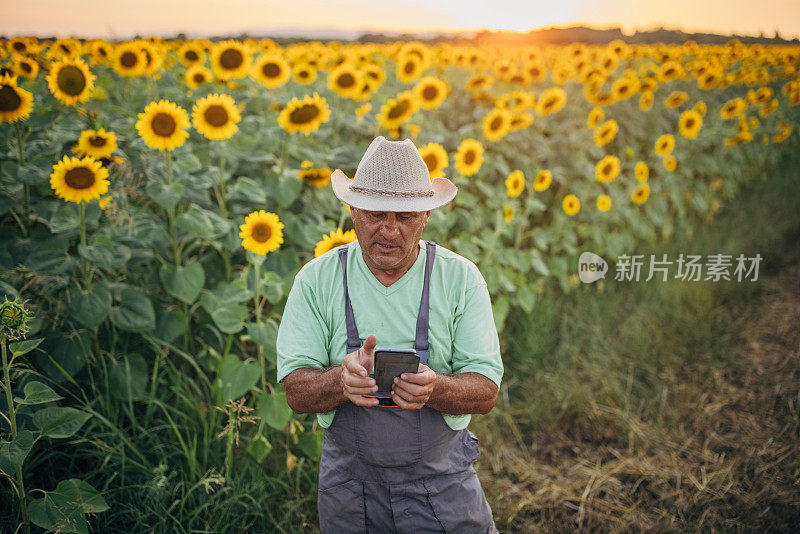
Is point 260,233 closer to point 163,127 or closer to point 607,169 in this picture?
point 163,127

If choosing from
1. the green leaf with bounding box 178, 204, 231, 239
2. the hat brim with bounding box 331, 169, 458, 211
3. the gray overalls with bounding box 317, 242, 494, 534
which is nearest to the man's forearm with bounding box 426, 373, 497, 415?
the gray overalls with bounding box 317, 242, 494, 534

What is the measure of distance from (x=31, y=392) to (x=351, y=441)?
3.47 feet

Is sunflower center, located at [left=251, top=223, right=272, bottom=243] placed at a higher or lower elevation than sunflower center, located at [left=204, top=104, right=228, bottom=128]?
lower

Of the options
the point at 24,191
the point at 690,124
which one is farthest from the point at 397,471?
the point at 690,124

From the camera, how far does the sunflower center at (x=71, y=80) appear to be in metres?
2.84

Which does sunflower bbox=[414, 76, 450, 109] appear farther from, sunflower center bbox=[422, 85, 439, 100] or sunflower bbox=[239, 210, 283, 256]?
sunflower bbox=[239, 210, 283, 256]

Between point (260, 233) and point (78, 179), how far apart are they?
0.81m

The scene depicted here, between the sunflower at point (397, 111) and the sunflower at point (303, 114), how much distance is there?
50cm

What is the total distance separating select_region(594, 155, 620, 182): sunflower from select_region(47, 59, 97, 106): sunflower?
3265 millimetres

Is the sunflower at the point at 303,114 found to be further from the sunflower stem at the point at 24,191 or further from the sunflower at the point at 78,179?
the sunflower stem at the point at 24,191

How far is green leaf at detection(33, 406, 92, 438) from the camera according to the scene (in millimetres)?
1975

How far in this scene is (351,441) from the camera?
5.90 ft

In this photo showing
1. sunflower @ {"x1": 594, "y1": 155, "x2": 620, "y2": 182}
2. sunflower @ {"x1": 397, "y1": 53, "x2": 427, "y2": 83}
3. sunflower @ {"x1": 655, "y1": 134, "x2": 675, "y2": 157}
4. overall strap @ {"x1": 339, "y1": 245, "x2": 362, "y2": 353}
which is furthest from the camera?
sunflower @ {"x1": 655, "y1": 134, "x2": 675, "y2": 157}

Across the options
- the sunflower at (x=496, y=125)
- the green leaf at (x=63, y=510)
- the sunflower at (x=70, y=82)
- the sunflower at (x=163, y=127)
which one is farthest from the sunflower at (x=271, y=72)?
the green leaf at (x=63, y=510)
